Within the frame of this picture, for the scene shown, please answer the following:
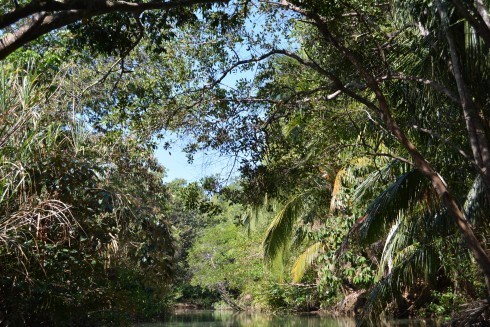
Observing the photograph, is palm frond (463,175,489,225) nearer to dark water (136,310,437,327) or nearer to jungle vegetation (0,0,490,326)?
jungle vegetation (0,0,490,326)

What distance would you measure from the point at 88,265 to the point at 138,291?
9.91 m

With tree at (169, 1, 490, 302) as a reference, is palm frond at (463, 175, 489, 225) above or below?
below

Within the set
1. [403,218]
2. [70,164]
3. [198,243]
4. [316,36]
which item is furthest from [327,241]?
[198,243]

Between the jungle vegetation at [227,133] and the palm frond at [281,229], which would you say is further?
the palm frond at [281,229]

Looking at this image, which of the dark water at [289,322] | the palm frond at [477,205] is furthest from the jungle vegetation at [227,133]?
the dark water at [289,322]

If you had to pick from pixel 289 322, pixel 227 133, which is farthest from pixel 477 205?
pixel 289 322

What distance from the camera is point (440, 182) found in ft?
22.9

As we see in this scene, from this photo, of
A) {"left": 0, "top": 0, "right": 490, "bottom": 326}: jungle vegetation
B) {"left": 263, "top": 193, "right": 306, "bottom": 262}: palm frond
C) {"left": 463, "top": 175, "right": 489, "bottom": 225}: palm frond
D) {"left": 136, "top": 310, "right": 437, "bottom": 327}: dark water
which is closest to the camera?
{"left": 0, "top": 0, "right": 490, "bottom": 326}: jungle vegetation

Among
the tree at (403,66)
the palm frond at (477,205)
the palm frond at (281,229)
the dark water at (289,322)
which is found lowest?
the dark water at (289,322)

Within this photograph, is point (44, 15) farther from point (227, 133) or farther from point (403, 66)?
point (403, 66)

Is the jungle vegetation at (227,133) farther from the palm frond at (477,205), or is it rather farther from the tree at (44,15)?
the tree at (44,15)

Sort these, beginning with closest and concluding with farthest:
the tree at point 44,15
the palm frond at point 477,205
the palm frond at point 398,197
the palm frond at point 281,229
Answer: the tree at point 44,15 < the palm frond at point 477,205 < the palm frond at point 398,197 < the palm frond at point 281,229

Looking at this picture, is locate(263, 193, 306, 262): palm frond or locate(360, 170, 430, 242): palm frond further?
locate(263, 193, 306, 262): palm frond

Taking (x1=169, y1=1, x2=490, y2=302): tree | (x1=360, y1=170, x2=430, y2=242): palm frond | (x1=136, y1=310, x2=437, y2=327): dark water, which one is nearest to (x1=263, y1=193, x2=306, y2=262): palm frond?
(x1=136, y1=310, x2=437, y2=327): dark water
